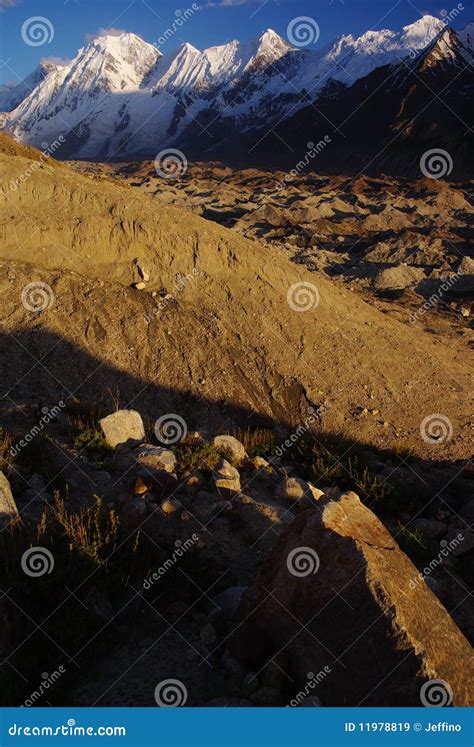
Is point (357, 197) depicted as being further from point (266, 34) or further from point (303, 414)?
point (266, 34)

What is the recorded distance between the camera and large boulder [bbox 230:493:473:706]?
10.6ft

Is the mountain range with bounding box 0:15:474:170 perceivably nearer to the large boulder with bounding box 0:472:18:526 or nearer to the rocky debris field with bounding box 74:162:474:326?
the rocky debris field with bounding box 74:162:474:326

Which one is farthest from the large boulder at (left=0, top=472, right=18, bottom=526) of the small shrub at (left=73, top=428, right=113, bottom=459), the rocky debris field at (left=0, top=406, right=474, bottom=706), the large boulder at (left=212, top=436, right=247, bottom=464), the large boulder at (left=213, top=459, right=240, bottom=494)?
the large boulder at (left=212, top=436, right=247, bottom=464)

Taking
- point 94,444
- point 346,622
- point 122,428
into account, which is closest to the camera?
point 346,622

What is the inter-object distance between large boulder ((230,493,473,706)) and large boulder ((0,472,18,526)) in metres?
2.13

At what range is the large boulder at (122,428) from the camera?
703 centimetres

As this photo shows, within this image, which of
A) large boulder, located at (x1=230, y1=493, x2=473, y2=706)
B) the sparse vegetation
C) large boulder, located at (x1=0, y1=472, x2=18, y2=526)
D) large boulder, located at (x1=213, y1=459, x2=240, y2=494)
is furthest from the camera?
the sparse vegetation

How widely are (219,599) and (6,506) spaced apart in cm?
200

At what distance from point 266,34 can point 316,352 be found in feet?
718

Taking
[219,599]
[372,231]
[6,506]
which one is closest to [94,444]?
[6,506]

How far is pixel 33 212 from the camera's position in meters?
11.6

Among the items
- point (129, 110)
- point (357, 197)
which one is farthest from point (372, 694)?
point (129, 110)

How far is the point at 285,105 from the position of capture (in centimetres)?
15112

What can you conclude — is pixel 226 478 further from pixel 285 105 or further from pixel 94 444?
pixel 285 105
